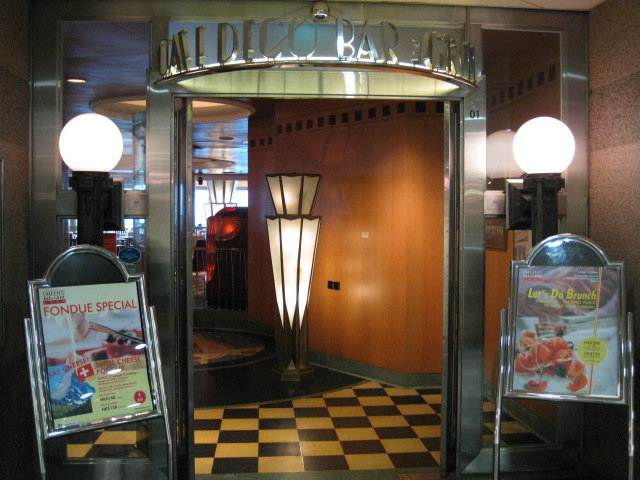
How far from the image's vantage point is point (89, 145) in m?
3.21

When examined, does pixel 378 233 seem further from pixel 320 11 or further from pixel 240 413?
pixel 320 11

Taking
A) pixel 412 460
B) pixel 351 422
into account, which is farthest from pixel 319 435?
pixel 412 460

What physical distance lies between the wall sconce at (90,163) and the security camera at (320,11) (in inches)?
52.7

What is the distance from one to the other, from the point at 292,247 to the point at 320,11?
9.34 ft

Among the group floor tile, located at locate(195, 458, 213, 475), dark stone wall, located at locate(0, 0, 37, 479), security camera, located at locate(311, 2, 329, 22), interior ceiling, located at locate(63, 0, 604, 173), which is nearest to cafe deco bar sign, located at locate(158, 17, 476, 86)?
security camera, located at locate(311, 2, 329, 22)

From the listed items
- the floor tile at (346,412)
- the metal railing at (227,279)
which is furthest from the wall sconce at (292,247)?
the metal railing at (227,279)

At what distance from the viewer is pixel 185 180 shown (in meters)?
3.81

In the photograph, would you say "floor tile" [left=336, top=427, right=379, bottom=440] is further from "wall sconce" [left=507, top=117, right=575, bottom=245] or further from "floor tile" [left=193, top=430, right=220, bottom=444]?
"wall sconce" [left=507, top=117, right=575, bottom=245]

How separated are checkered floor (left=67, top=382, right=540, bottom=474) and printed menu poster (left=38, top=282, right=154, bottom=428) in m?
0.79

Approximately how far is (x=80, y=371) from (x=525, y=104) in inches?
119

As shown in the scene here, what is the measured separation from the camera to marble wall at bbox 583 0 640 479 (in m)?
3.61

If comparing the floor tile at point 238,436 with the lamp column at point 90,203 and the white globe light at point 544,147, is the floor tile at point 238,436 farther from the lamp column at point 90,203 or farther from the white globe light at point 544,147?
the white globe light at point 544,147

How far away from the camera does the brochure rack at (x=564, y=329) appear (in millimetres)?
3164

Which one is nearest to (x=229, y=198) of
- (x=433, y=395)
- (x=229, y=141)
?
(x=229, y=141)
